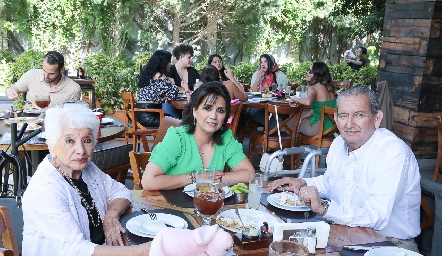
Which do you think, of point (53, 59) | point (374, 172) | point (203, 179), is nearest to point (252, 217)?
point (203, 179)

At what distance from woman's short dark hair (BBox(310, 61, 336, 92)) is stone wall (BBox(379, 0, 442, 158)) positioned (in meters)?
0.68

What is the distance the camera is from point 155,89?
5871 mm

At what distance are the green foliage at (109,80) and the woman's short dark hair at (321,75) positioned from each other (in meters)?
3.85

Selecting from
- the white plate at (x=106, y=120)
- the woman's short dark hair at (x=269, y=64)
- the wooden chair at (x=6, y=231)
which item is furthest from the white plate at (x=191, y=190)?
the woman's short dark hair at (x=269, y=64)

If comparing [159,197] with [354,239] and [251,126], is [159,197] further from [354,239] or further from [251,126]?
[251,126]

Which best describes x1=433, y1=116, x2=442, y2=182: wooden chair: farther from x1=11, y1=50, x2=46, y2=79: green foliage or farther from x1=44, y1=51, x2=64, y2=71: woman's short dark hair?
x1=11, y1=50, x2=46, y2=79: green foliage

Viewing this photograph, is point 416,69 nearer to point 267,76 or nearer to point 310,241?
point 267,76

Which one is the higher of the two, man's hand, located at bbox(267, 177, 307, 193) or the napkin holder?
man's hand, located at bbox(267, 177, 307, 193)

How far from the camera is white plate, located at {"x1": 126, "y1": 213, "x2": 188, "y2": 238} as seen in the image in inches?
67.6

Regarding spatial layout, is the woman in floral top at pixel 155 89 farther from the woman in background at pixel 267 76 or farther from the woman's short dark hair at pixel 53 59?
the woman in background at pixel 267 76

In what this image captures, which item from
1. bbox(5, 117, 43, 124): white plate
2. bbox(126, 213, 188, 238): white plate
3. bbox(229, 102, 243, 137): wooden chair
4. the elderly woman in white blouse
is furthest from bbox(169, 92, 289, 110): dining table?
bbox(126, 213, 188, 238): white plate

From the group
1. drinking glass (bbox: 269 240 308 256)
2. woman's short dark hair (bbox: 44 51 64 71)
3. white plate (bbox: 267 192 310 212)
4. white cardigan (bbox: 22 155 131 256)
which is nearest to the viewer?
drinking glass (bbox: 269 240 308 256)

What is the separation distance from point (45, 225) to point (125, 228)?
0.33m

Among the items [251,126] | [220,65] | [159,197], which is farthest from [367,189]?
[220,65]
